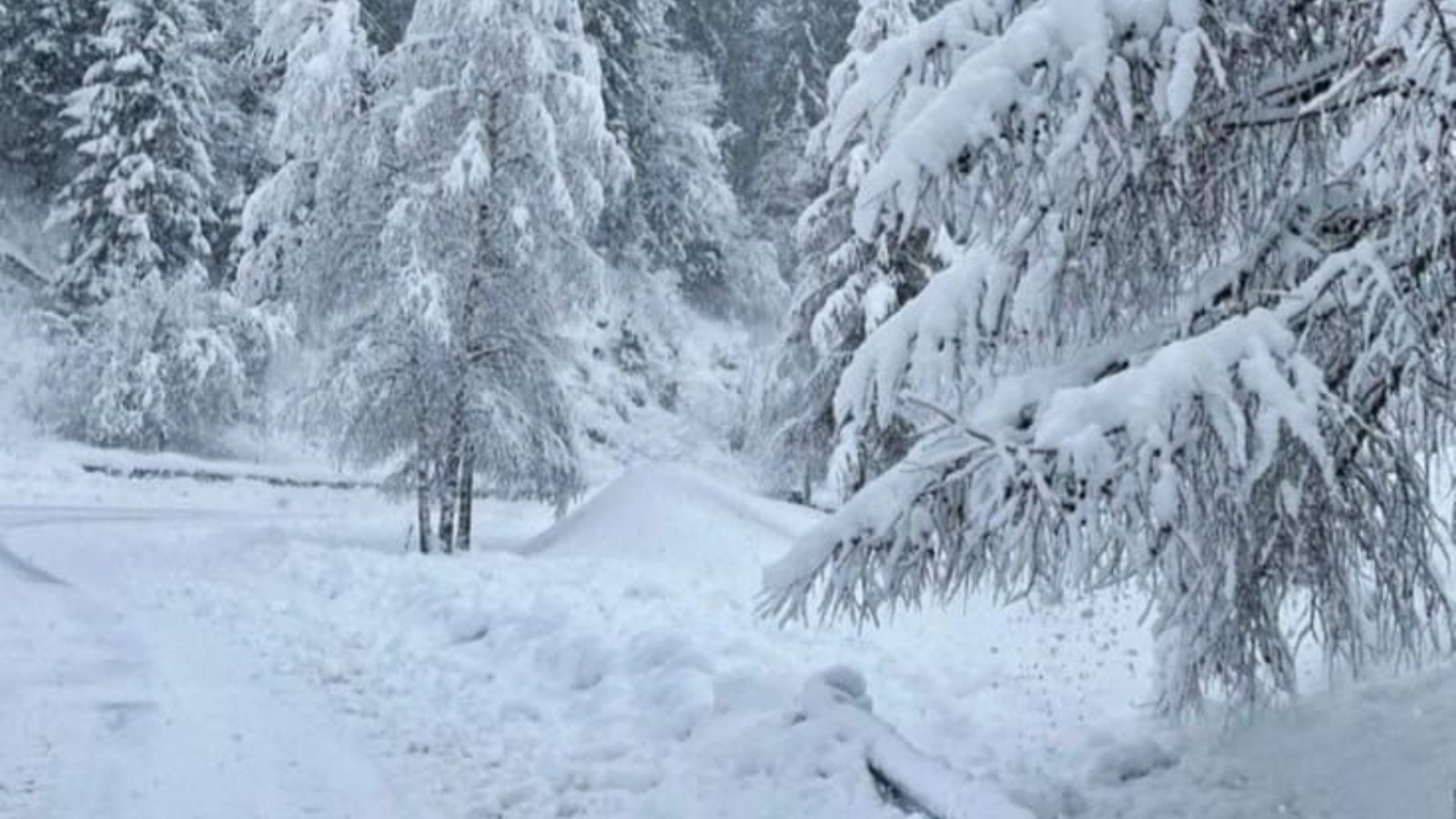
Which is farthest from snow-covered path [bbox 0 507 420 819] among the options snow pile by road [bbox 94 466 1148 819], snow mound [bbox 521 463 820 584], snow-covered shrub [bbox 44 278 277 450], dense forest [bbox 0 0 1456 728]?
snow-covered shrub [bbox 44 278 277 450]

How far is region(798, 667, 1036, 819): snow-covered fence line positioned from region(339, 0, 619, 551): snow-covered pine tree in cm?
1029

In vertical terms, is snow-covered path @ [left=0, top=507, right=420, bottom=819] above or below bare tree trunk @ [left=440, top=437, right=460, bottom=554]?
below

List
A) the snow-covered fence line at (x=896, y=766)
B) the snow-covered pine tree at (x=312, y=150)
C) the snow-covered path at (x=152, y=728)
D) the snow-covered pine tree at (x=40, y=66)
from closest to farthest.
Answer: the snow-covered fence line at (x=896, y=766), the snow-covered path at (x=152, y=728), the snow-covered pine tree at (x=312, y=150), the snow-covered pine tree at (x=40, y=66)

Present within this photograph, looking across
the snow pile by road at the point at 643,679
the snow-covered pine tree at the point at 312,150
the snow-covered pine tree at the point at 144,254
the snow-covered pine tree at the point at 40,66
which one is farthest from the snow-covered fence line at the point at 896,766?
the snow-covered pine tree at the point at 40,66

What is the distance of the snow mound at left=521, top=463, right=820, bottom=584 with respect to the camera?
16.2 meters

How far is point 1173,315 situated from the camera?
17.5ft

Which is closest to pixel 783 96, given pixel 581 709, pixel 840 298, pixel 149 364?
pixel 840 298

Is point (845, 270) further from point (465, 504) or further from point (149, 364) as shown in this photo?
point (149, 364)

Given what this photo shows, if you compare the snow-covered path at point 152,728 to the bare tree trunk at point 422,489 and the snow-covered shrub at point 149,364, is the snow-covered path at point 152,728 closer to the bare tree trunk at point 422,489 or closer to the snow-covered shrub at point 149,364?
the bare tree trunk at point 422,489

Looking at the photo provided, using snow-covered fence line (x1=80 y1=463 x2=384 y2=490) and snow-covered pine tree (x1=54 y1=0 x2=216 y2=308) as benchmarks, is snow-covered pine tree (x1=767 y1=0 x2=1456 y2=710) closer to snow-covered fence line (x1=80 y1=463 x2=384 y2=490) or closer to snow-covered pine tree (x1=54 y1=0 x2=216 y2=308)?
snow-covered fence line (x1=80 y1=463 x2=384 y2=490)

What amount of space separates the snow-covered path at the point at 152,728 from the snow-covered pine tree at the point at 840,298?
30.7ft

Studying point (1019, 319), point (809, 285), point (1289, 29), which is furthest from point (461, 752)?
point (809, 285)

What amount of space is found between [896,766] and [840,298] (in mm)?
13883

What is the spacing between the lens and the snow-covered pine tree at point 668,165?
33656mm
